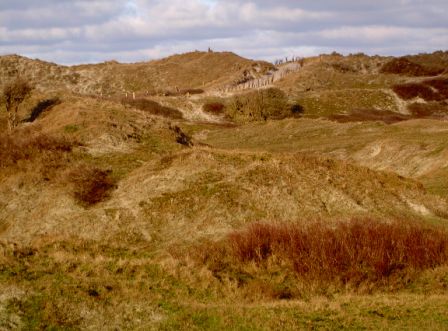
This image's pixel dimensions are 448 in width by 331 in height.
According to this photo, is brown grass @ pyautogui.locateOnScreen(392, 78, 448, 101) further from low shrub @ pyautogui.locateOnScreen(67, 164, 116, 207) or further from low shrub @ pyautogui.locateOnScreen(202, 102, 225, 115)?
low shrub @ pyautogui.locateOnScreen(67, 164, 116, 207)

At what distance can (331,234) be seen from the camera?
27750 millimetres

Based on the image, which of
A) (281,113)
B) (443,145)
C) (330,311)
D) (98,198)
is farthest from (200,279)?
(281,113)

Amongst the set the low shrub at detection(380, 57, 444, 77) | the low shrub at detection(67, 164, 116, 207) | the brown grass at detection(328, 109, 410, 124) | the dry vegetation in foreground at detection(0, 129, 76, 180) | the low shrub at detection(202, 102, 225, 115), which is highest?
the low shrub at detection(380, 57, 444, 77)

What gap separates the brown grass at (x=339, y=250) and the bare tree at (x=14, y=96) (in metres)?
36.4

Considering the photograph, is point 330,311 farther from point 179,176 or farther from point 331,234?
point 179,176

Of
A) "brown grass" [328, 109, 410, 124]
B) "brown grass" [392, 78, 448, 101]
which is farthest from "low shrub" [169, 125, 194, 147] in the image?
"brown grass" [392, 78, 448, 101]

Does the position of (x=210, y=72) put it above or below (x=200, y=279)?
above

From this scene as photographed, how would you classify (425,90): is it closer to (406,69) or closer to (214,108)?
(406,69)

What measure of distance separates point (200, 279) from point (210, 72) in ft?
538

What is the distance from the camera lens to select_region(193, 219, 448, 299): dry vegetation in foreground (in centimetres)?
2439

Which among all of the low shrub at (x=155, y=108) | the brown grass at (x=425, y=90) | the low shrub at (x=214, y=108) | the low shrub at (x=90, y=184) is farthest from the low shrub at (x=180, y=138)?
the brown grass at (x=425, y=90)

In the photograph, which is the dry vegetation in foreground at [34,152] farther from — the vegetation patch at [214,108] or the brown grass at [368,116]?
the vegetation patch at [214,108]

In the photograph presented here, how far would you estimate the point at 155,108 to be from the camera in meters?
110

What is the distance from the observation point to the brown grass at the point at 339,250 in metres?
24.9
